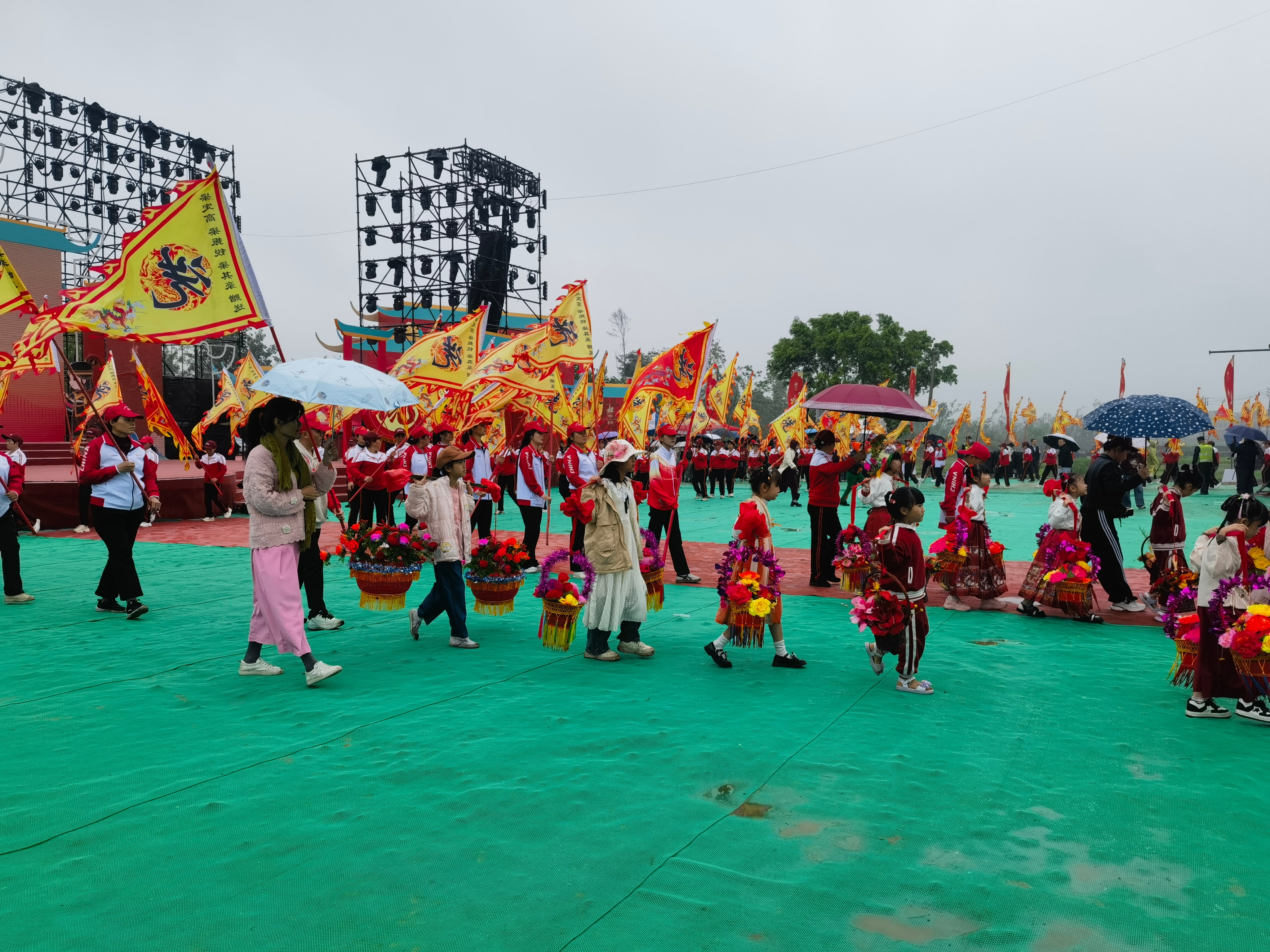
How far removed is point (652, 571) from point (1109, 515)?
4378mm

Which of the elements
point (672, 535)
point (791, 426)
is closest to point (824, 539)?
point (672, 535)

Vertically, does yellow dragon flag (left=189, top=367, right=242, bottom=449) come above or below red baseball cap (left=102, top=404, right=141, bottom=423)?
above

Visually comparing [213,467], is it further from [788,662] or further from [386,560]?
[788,662]

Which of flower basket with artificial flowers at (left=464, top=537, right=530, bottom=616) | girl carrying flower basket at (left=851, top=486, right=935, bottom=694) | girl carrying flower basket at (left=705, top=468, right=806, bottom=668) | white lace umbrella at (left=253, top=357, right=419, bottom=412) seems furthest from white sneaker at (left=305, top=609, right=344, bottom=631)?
girl carrying flower basket at (left=851, top=486, right=935, bottom=694)

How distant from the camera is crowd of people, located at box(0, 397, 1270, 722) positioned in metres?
5.54

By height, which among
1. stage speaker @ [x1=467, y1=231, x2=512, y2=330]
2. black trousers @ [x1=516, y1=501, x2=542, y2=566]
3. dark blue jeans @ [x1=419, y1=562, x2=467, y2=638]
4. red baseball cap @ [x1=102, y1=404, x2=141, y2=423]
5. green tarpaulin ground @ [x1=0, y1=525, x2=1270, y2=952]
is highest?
stage speaker @ [x1=467, y1=231, x2=512, y2=330]

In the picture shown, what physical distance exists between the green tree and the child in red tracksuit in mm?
39278

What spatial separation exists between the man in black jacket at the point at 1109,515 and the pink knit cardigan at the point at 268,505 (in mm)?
6766

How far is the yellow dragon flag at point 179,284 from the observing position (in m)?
5.55

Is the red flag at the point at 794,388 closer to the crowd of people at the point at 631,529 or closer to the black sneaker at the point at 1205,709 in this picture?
the crowd of people at the point at 631,529

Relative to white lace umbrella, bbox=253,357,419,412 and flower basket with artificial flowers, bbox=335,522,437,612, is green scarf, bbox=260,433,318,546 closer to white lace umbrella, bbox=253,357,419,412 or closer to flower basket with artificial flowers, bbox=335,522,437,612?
white lace umbrella, bbox=253,357,419,412

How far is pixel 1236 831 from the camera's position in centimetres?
354

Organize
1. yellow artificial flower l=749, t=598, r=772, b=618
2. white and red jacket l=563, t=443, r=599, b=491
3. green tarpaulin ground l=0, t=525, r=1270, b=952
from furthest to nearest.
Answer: white and red jacket l=563, t=443, r=599, b=491
yellow artificial flower l=749, t=598, r=772, b=618
green tarpaulin ground l=0, t=525, r=1270, b=952

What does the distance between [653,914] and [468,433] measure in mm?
9497
